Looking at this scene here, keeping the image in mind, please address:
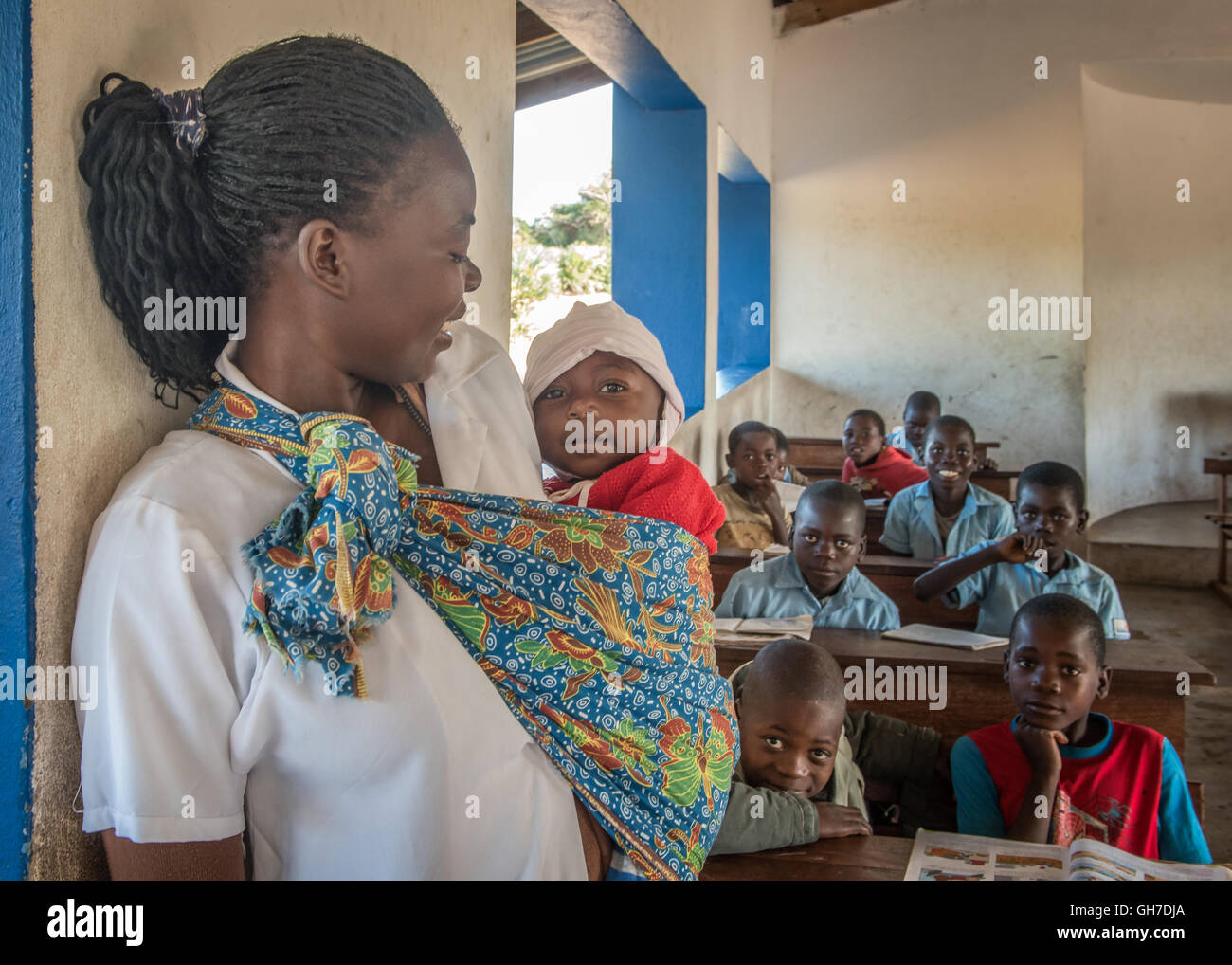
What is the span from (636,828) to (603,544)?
11.8 inches

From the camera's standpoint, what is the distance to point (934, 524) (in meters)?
4.44

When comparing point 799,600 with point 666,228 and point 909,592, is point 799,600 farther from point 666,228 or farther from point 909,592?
point 666,228

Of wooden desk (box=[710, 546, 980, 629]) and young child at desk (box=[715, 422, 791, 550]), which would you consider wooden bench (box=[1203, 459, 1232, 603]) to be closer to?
young child at desk (box=[715, 422, 791, 550])

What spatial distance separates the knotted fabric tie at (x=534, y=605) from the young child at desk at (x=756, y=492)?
3458 millimetres

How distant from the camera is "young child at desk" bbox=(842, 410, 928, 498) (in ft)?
19.2

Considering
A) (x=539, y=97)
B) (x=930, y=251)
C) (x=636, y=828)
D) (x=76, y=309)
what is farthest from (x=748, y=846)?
(x=930, y=251)

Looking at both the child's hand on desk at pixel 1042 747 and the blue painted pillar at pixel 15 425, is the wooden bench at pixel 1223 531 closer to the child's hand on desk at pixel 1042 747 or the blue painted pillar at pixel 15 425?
the child's hand on desk at pixel 1042 747

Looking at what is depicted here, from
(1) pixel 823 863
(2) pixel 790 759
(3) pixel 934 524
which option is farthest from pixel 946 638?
(3) pixel 934 524

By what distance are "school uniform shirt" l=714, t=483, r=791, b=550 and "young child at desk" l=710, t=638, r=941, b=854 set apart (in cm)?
235

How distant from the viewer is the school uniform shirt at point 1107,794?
2057mm

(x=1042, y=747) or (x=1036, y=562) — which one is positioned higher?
(x=1036, y=562)

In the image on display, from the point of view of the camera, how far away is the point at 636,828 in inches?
44.4

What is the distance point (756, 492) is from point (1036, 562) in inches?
63.6

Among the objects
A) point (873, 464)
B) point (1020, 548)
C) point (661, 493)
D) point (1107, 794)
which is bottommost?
point (1107, 794)
